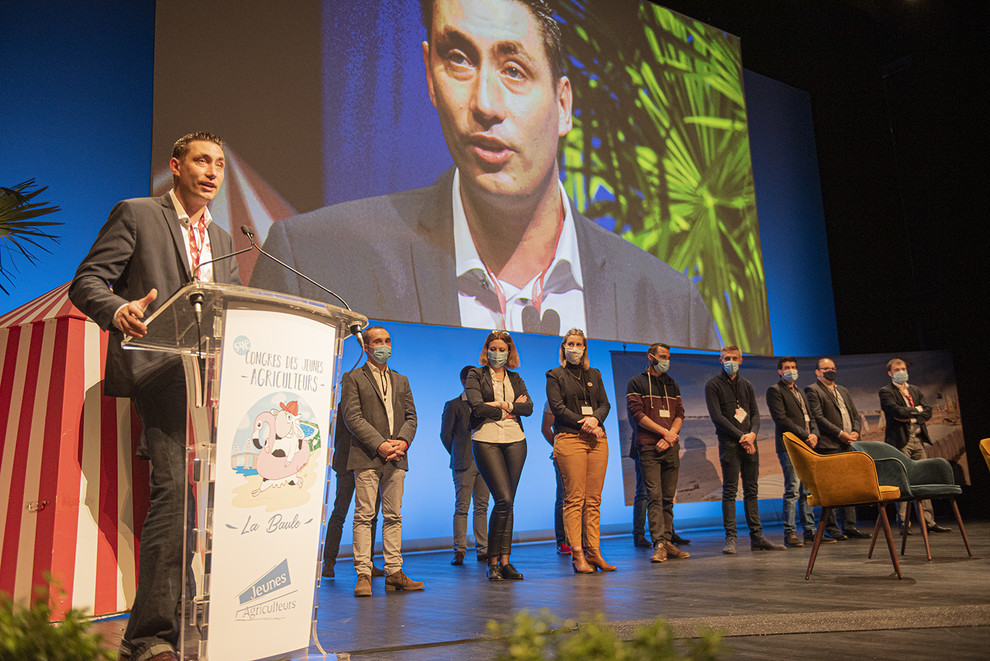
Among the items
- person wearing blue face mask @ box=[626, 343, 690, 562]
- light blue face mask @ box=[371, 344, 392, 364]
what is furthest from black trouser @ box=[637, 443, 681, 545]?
light blue face mask @ box=[371, 344, 392, 364]

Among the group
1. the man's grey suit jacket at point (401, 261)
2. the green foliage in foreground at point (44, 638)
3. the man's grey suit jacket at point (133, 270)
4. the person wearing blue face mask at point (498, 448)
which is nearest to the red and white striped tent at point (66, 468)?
the man's grey suit jacket at point (133, 270)

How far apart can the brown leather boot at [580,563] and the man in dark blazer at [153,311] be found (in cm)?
284

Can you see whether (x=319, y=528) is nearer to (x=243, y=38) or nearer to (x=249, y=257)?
(x=249, y=257)

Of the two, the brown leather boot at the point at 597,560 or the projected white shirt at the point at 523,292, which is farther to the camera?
the projected white shirt at the point at 523,292

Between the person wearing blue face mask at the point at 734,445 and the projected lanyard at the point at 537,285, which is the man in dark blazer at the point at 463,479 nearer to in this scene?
the projected lanyard at the point at 537,285

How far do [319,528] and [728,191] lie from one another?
650cm

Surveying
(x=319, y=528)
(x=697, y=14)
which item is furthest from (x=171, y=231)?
(x=697, y=14)

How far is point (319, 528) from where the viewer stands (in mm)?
1892

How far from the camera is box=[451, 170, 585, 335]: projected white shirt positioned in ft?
17.6

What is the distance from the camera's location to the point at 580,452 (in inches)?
176

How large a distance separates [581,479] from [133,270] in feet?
9.90

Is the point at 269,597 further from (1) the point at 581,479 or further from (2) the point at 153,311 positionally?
(1) the point at 581,479

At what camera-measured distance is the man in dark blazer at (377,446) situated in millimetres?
3998

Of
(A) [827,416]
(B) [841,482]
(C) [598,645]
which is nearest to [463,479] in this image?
(A) [827,416]
